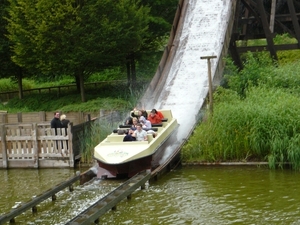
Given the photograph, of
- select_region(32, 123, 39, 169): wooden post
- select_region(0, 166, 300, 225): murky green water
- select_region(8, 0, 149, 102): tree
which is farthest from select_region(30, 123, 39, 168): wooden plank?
select_region(8, 0, 149, 102): tree

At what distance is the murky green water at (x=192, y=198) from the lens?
11.8 m

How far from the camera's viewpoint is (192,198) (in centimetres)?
1320

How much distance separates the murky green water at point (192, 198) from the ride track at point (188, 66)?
1.15m

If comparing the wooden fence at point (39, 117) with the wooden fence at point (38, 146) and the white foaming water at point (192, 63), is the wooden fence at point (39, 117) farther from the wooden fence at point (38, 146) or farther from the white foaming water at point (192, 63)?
the wooden fence at point (38, 146)

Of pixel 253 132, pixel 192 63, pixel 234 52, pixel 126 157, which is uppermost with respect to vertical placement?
pixel 234 52

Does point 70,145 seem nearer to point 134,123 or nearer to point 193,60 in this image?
point 134,123

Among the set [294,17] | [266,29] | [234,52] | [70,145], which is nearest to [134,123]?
[70,145]

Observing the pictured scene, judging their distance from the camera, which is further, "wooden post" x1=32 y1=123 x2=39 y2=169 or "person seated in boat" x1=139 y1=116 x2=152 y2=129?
"wooden post" x1=32 y1=123 x2=39 y2=169

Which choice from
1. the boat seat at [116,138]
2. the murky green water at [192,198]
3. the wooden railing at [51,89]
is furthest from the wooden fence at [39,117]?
the wooden railing at [51,89]

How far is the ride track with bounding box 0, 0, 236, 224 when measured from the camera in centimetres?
1943

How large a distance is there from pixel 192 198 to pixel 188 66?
Answer: 1068 centimetres

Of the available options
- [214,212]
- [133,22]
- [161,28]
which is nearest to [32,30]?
[133,22]

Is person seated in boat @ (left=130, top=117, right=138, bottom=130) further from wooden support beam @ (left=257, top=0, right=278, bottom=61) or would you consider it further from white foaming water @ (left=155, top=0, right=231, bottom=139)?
wooden support beam @ (left=257, top=0, right=278, bottom=61)

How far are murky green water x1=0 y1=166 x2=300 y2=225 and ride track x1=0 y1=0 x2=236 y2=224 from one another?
1.15 meters
